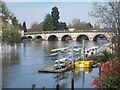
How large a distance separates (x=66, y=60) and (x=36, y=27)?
5145cm

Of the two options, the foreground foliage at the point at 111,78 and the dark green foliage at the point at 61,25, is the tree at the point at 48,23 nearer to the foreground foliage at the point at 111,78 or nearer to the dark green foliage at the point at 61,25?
the dark green foliage at the point at 61,25

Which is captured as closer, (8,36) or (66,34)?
(8,36)

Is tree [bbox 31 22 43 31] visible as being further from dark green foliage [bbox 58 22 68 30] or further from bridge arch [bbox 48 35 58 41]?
dark green foliage [bbox 58 22 68 30]

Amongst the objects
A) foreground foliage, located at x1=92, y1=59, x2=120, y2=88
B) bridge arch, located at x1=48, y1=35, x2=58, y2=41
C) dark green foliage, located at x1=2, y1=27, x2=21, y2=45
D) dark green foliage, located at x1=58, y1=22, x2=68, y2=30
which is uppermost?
dark green foliage, located at x1=58, y1=22, x2=68, y2=30

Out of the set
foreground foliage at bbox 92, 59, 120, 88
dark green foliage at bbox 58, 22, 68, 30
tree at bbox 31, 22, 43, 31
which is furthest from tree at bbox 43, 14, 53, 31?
foreground foliage at bbox 92, 59, 120, 88

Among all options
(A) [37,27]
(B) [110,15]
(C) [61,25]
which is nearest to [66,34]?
(C) [61,25]

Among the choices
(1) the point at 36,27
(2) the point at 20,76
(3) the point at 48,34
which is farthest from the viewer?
(1) the point at 36,27

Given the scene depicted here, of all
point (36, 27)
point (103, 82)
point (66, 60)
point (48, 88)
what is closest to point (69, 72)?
point (66, 60)

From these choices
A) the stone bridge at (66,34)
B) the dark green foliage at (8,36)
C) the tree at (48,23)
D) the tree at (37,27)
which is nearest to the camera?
the dark green foliage at (8,36)

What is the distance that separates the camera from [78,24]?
67000 mm

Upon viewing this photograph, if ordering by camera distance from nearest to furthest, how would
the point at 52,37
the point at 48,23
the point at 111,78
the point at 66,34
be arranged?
the point at 111,78 < the point at 66,34 < the point at 48,23 < the point at 52,37

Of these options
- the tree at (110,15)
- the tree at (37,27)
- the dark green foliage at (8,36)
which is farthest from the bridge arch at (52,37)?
the tree at (110,15)

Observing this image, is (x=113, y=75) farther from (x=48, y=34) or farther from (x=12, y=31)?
(x=48, y=34)

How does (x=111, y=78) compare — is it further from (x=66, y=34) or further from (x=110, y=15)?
(x=66, y=34)
